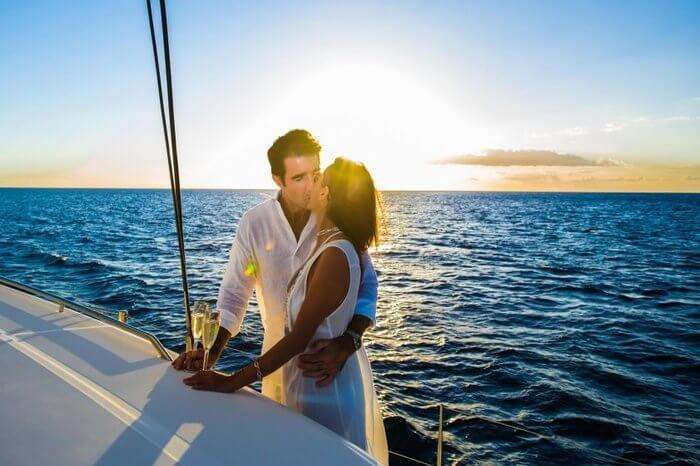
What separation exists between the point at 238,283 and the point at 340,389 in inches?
27.8

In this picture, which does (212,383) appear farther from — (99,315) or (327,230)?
(99,315)

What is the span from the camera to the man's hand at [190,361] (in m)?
2.04

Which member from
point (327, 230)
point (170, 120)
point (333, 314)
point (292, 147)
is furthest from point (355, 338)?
point (170, 120)

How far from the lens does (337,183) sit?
1.92 metres

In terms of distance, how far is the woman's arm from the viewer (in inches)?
69.7

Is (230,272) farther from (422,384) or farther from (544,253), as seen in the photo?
(544,253)

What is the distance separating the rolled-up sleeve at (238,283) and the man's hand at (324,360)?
498 mm

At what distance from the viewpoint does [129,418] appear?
152cm

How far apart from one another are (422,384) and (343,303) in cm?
607

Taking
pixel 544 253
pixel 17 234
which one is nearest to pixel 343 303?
pixel 544 253

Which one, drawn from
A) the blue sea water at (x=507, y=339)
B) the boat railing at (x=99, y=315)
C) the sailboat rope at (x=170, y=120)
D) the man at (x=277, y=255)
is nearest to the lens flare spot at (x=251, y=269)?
the man at (x=277, y=255)

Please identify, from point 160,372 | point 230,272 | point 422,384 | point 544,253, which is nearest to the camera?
point 160,372

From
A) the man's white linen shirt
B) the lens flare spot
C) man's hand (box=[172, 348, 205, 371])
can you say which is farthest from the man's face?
man's hand (box=[172, 348, 205, 371])

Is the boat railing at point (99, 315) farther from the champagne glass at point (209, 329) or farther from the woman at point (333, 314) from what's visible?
the woman at point (333, 314)
